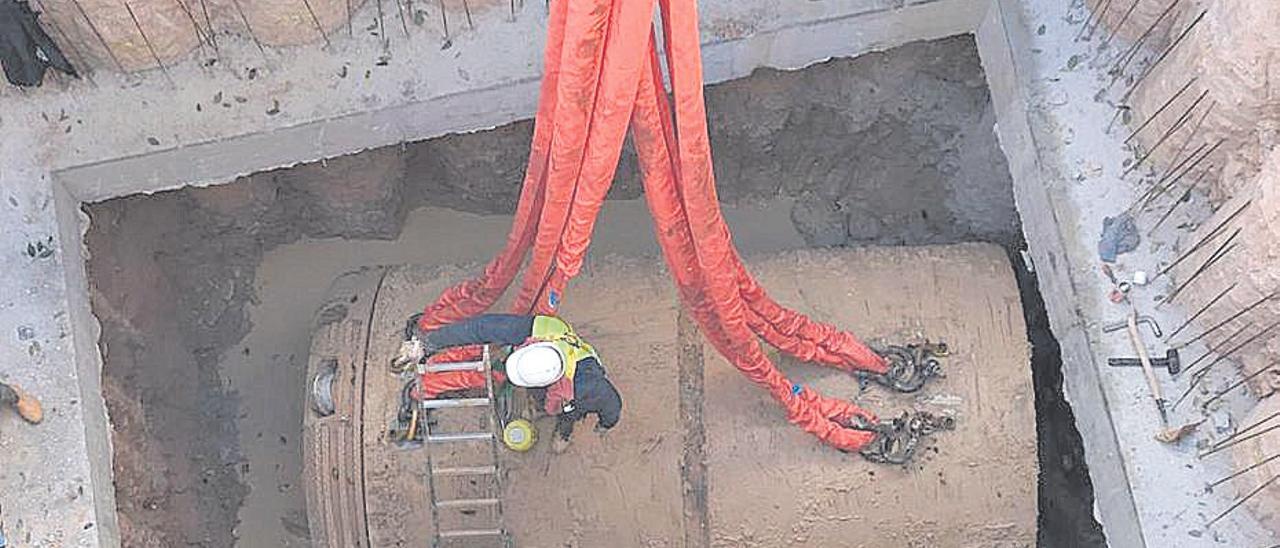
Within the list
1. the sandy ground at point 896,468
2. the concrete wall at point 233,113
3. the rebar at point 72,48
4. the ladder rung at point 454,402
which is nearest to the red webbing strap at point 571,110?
the ladder rung at point 454,402

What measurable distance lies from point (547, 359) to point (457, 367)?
2.55ft

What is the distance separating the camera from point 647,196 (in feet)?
16.2

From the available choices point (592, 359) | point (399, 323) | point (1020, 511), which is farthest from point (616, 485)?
point (1020, 511)

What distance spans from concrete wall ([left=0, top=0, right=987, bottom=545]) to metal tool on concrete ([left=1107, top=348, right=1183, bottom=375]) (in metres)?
1.95

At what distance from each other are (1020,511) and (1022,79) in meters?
2.08

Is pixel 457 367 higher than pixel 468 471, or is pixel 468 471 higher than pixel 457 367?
pixel 457 367

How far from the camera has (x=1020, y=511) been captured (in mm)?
6062

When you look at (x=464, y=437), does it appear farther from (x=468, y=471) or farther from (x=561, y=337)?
(x=561, y=337)

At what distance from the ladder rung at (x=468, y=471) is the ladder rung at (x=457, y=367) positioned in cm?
53

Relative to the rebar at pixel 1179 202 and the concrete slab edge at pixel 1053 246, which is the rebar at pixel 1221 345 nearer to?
the concrete slab edge at pixel 1053 246

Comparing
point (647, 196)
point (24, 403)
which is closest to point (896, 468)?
point (647, 196)

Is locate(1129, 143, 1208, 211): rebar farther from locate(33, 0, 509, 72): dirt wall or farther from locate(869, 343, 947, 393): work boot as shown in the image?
locate(33, 0, 509, 72): dirt wall

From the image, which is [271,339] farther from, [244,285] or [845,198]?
[845,198]

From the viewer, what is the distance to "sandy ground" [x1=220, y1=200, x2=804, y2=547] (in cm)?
750
